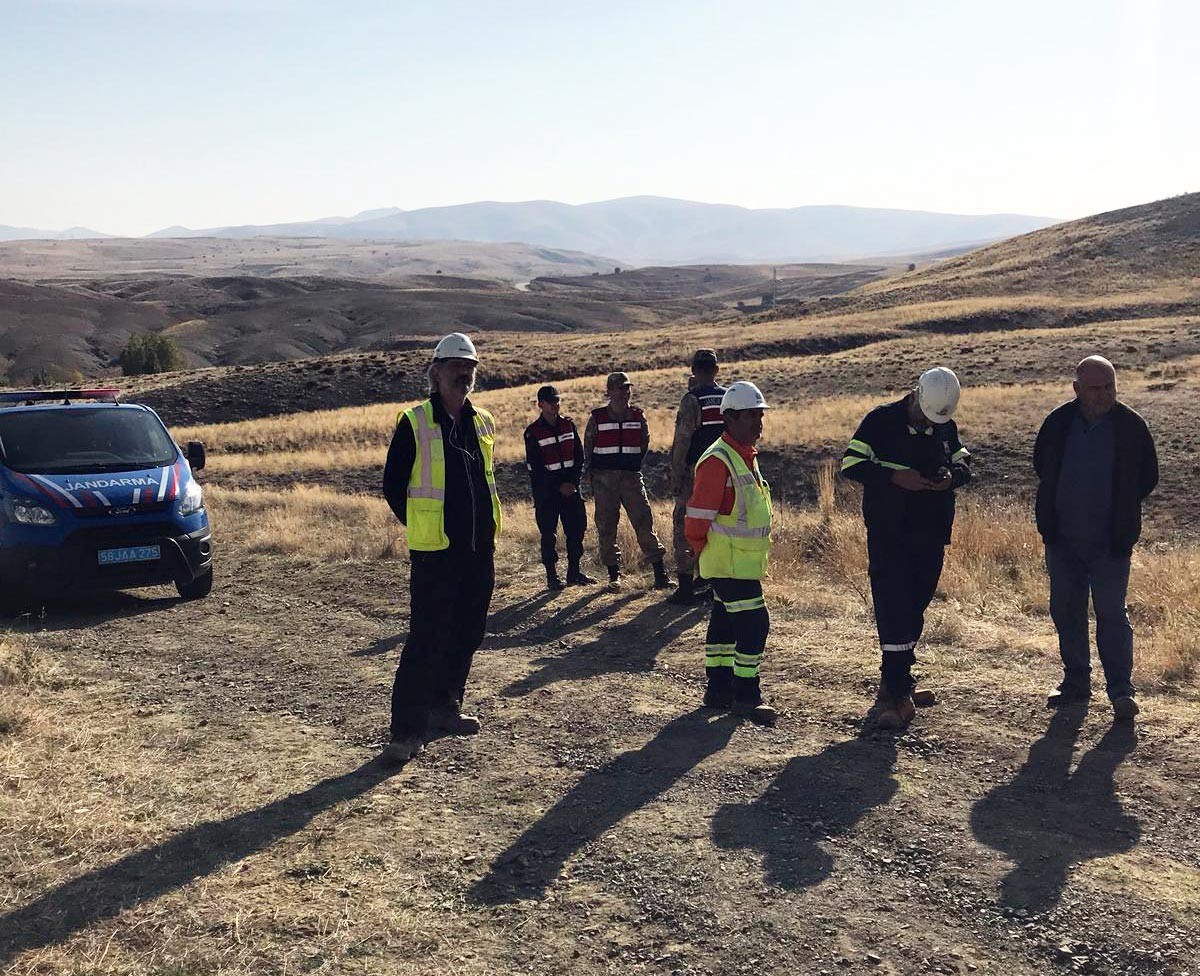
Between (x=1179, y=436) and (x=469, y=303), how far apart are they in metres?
92.3

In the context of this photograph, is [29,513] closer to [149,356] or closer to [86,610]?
[86,610]

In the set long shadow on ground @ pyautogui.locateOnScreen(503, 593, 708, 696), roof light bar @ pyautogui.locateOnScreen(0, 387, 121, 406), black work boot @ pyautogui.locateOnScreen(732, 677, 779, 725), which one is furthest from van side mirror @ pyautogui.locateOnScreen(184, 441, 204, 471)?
black work boot @ pyautogui.locateOnScreen(732, 677, 779, 725)

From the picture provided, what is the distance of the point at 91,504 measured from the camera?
9.64 m

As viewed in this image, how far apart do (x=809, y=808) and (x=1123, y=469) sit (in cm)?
273

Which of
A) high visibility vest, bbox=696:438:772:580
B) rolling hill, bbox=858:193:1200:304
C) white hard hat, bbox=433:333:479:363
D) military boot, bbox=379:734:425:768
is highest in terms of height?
rolling hill, bbox=858:193:1200:304

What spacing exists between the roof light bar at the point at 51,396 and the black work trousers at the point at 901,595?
7.78 m

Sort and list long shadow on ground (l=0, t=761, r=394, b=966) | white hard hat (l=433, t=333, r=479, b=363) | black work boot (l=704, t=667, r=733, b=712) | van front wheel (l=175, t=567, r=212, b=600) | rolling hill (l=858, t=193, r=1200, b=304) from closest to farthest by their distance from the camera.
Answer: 1. long shadow on ground (l=0, t=761, r=394, b=966)
2. white hard hat (l=433, t=333, r=479, b=363)
3. black work boot (l=704, t=667, r=733, b=712)
4. van front wheel (l=175, t=567, r=212, b=600)
5. rolling hill (l=858, t=193, r=1200, b=304)

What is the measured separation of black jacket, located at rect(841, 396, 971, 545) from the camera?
6.20 meters

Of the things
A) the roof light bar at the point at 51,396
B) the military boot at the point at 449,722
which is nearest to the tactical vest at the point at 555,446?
the roof light bar at the point at 51,396

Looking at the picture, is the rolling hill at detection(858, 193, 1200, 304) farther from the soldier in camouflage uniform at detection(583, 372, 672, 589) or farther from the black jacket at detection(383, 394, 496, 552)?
the black jacket at detection(383, 394, 496, 552)

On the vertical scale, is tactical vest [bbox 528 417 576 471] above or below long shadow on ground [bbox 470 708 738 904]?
above

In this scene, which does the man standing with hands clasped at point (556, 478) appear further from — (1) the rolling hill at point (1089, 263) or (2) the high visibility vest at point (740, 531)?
(1) the rolling hill at point (1089, 263)

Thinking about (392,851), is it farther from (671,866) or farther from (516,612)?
(516,612)

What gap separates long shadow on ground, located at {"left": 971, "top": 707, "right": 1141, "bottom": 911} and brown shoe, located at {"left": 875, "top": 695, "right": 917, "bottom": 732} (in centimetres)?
69
